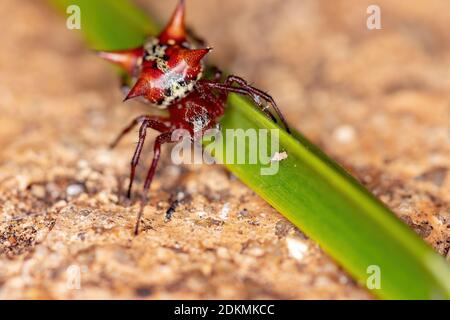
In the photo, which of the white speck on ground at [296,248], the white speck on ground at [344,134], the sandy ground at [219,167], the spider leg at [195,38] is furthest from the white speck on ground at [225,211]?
the spider leg at [195,38]

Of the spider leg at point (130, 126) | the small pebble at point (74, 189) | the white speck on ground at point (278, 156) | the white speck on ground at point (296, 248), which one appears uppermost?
the spider leg at point (130, 126)

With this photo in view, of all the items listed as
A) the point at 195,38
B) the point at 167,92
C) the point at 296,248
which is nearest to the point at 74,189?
the point at 167,92

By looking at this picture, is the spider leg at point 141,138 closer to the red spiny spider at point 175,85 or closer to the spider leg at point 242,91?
the red spiny spider at point 175,85

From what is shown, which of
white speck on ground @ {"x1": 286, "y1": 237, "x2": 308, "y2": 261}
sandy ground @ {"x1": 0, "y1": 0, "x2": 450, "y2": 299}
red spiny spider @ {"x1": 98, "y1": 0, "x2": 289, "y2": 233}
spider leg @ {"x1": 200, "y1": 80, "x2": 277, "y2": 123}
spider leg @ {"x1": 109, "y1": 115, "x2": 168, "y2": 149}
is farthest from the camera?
spider leg @ {"x1": 109, "y1": 115, "x2": 168, "y2": 149}

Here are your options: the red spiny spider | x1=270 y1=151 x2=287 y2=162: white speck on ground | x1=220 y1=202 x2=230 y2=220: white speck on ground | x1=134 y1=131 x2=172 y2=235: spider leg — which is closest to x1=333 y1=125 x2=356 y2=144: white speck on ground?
the red spiny spider

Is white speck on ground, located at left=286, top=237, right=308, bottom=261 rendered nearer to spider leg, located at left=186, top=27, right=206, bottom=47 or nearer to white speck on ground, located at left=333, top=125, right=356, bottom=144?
white speck on ground, located at left=333, top=125, right=356, bottom=144
